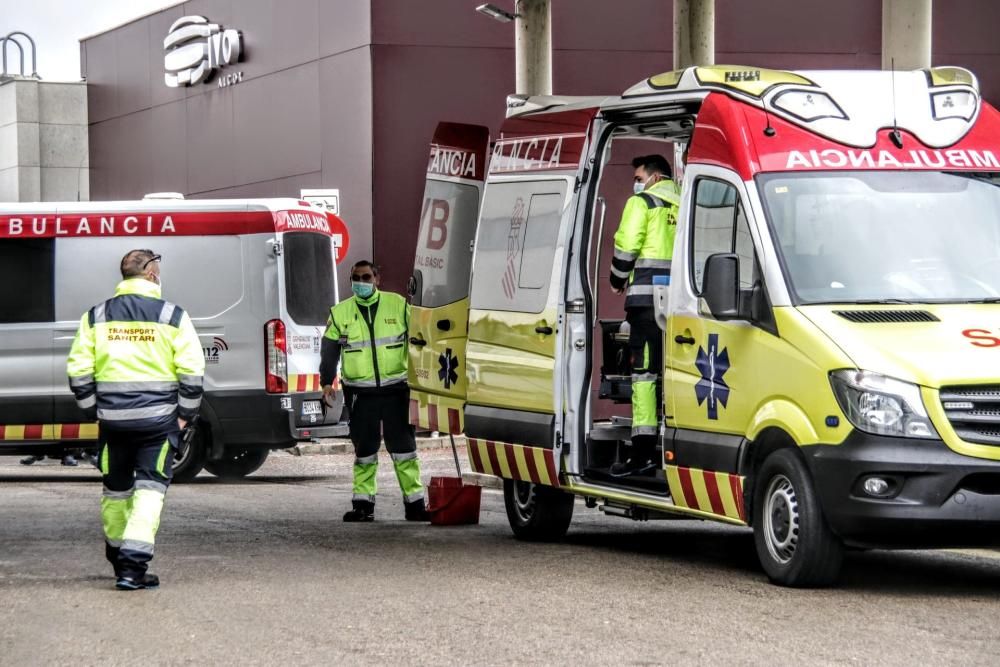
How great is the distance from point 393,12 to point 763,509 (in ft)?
53.3

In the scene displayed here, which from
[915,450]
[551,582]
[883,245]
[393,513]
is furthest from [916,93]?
[393,513]

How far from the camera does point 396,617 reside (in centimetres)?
839

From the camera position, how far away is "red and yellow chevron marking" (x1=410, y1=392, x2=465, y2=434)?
12.9m

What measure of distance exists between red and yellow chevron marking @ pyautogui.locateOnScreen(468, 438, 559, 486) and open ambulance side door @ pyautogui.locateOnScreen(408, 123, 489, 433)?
57cm

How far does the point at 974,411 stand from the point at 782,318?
1.06 meters

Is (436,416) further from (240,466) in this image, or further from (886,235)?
(240,466)

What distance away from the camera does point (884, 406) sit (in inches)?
341

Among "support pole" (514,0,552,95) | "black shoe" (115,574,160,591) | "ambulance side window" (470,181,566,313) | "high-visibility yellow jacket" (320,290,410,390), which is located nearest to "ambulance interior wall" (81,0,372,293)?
"support pole" (514,0,552,95)

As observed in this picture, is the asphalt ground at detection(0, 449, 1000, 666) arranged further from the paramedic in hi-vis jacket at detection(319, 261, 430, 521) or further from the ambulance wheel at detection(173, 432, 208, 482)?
the ambulance wheel at detection(173, 432, 208, 482)

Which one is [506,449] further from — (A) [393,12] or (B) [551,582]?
(A) [393,12]

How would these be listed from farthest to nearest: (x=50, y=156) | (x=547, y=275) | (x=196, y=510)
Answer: (x=50, y=156)
(x=196, y=510)
(x=547, y=275)

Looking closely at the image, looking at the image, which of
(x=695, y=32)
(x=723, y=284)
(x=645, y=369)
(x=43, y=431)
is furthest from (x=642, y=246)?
(x=43, y=431)

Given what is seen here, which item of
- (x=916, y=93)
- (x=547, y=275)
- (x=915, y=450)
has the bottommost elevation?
(x=915, y=450)

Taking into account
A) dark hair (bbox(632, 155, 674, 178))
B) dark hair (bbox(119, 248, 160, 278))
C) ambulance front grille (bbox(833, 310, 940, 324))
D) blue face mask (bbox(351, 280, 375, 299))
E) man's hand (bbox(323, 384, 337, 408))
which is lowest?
man's hand (bbox(323, 384, 337, 408))
